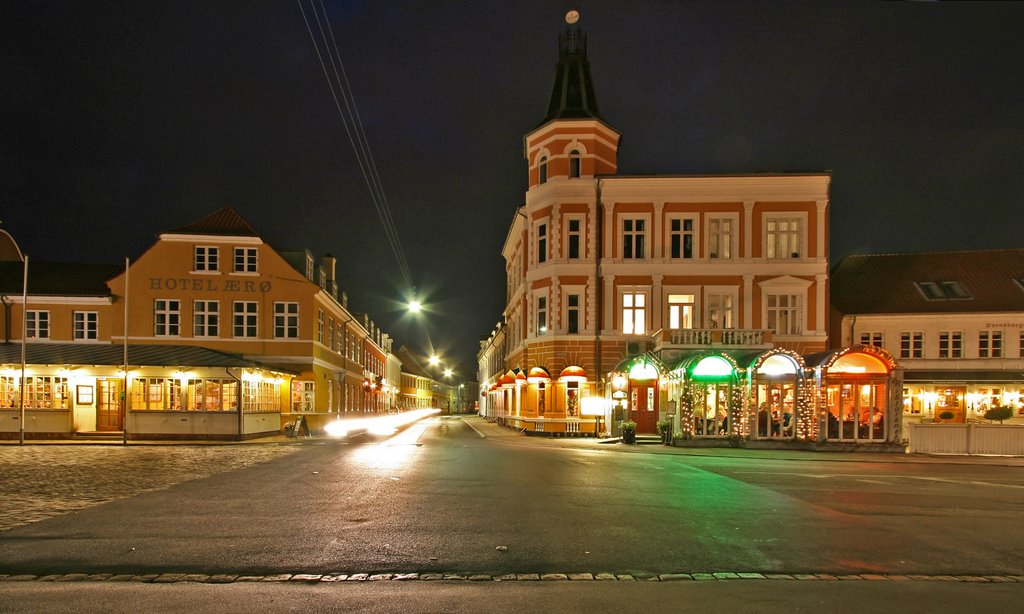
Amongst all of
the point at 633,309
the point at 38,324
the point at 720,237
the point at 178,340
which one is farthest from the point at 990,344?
the point at 38,324

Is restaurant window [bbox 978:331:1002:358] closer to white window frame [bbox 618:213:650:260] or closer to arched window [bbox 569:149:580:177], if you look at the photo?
white window frame [bbox 618:213:650:260]

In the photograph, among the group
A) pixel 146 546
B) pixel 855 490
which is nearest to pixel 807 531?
pixel 855 490

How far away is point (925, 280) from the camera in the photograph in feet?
143

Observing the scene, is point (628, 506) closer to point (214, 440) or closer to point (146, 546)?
point (146, 546)

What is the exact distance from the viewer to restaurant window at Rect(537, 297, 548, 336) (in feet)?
122

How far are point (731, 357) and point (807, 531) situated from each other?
19280 mm

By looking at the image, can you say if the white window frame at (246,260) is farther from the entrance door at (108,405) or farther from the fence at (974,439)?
the fence at (974,439)

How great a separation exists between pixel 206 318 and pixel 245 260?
3.55 metres

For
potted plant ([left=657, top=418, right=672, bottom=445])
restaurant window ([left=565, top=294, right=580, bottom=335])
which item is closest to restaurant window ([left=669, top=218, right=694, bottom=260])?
restaurant window ([left=565, top=294, right=580, bottom=335])

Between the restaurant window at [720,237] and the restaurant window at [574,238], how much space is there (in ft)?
20.9

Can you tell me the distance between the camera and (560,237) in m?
36.1

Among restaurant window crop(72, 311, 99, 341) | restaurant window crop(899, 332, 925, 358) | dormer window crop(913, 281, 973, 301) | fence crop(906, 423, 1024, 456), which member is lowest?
fence crop(906, 423, 1024, 456)

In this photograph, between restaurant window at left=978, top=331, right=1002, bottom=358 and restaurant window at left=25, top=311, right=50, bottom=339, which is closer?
restaurant window at left=25, top=311, right=50, bottom=339

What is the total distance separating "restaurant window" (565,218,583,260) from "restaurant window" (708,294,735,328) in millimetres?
6867
